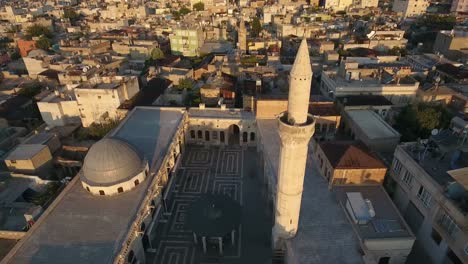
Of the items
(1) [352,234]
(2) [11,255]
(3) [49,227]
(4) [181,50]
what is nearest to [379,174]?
(1) [352,234]

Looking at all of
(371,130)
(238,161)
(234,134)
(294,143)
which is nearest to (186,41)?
(234,134)

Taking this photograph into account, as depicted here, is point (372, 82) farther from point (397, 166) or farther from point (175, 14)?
point (175, 14)

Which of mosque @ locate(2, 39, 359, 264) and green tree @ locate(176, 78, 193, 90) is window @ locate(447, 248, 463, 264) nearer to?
mosque @ locate(2, 39, 359, 264)

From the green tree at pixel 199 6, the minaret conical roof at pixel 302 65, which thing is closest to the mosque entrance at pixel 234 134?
the minaret conical roof at pixel 302 65

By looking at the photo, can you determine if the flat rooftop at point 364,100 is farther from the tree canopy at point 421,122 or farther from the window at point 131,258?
the window at point 131,258

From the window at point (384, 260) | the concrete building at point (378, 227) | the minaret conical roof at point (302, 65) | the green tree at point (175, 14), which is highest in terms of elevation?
the minaret conical roof at point (302, 65)
